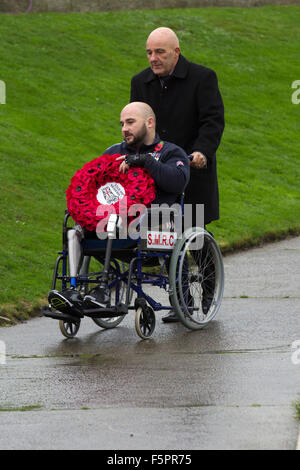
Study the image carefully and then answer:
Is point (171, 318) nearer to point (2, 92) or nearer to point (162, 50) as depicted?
point (162, 50)

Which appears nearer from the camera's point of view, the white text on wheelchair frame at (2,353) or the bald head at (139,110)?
the white text on wheelchair frame at (2,353)

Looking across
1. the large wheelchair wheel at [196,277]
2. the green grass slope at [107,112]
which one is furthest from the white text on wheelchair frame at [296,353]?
the green grass slope at [107,112]

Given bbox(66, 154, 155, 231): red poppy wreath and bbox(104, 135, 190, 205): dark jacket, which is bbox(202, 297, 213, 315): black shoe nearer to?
bbox(104, 135, 190, 205): dark jacket

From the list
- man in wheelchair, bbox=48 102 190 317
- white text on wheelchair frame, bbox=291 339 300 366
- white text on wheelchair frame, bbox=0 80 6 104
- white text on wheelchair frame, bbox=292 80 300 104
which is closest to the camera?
white text on wheelchair frame, bbox=291 339 300 366

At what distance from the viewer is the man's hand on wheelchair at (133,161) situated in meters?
6.14

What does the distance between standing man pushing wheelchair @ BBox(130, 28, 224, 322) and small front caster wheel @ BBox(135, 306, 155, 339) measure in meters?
0.59

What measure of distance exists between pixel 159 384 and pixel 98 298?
4.01 ft

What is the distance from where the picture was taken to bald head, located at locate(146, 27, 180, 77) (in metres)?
6.63

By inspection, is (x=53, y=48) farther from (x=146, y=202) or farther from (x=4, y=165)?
(x=146, y=202)

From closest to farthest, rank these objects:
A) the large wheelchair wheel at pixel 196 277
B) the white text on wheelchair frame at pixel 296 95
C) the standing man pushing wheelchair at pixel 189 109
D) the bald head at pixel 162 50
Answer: the large wheelchair wheel at pixel 196 277
the bald head at pixel 162 50
the standing man pushing wheelchair at pixel 189 109
the white text on wheelchair frame at pixel 296 95

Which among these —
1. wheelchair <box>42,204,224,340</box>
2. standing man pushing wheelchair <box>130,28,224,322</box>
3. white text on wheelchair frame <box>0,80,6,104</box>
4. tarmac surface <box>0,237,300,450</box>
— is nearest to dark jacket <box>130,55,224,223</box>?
standing man pushing wheelchair <box>130,28,224,322</box>

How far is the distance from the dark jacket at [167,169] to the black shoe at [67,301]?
35.9 inches

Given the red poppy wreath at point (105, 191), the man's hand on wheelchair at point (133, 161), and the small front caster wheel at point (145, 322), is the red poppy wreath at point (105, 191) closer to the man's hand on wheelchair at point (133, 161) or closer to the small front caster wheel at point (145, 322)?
the man's hand on wheelchair at point (133, 161)

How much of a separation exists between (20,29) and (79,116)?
5242 mm
